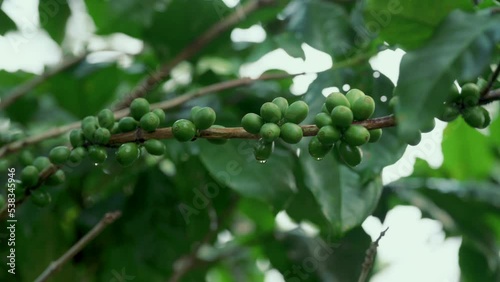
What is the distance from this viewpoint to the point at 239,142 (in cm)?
91

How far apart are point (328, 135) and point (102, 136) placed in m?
0.23

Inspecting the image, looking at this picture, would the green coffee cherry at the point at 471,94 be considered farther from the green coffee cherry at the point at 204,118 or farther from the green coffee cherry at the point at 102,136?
the green coffee cherry at the point at 102,136

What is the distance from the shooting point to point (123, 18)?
127 centimetres

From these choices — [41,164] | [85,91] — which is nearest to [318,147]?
[41,164]

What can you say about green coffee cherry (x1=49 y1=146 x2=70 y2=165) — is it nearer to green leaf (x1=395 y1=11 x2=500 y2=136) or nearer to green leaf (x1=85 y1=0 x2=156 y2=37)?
green leaf (x1=395 y1=11 x2=500 y2=136)


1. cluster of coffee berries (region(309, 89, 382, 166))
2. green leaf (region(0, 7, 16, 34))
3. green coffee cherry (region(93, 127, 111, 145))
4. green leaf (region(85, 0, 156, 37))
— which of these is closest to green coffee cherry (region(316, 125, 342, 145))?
cluster of coffee berries (region(309, 89, 382, 166))

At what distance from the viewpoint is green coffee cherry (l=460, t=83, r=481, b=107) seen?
1.90ft

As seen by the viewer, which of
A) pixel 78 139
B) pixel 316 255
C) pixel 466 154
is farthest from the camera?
pixel 466 154

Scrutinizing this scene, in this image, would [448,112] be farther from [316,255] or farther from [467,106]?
[316,255]

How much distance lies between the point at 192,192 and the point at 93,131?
50cm

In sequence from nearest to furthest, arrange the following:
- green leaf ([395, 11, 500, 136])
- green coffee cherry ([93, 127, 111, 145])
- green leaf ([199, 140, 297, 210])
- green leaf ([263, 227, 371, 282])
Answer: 1. green leaf ([395, 11, 500, 136])
2. green coffee cherry ([93, 127, 111, 145])
3. green leaf ([199, 140, 297, 210])
4. green leaf ([263, 227, 371, 282])

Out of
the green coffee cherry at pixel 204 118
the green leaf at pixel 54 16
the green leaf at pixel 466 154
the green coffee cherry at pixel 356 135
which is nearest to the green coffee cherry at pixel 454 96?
the green coffee cherry at pixel 356 135

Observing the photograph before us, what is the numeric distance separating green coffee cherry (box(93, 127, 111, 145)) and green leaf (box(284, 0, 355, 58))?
43 cm

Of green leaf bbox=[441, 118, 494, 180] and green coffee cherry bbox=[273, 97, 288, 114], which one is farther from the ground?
green coffee cherry bbox=[273, 97, 288, 114]
